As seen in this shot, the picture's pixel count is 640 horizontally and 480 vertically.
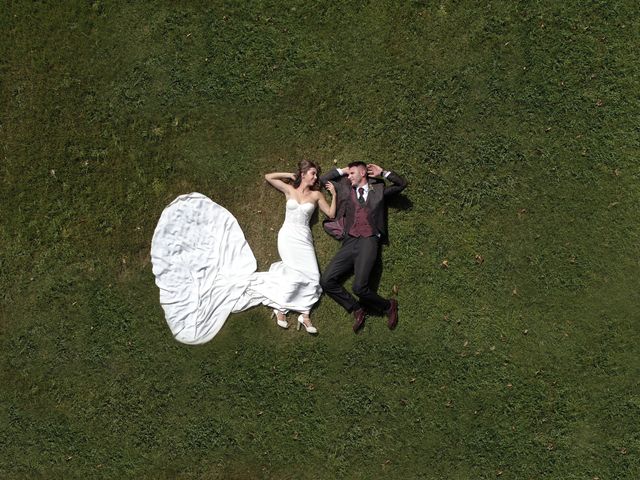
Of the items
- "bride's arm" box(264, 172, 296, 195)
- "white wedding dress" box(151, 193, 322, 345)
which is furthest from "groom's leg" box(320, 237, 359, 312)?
"bride's arm" box(264, 172, 296, 195)

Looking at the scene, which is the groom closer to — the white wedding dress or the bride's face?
the bride's face

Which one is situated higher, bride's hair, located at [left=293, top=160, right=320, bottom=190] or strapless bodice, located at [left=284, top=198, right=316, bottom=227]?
bride's hair, located at [left=293, top=160, right=320, bottom=190]

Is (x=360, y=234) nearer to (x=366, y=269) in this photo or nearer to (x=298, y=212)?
(x=366, y=269)

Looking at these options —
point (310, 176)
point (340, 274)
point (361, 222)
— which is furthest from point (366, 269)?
point (310, 176)

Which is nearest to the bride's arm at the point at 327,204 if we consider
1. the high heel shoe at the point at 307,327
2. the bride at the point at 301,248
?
the bride at the point at 301,248

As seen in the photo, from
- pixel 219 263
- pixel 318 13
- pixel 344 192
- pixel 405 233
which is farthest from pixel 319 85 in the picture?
pixel 219 263

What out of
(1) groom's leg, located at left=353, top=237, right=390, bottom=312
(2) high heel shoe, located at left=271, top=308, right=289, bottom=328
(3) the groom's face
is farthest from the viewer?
(2) high heel shoe, located at left=271, top=308, right=289, bottom=328

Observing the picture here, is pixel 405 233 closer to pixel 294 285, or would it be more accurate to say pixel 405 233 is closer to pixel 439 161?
pixel 439 161
